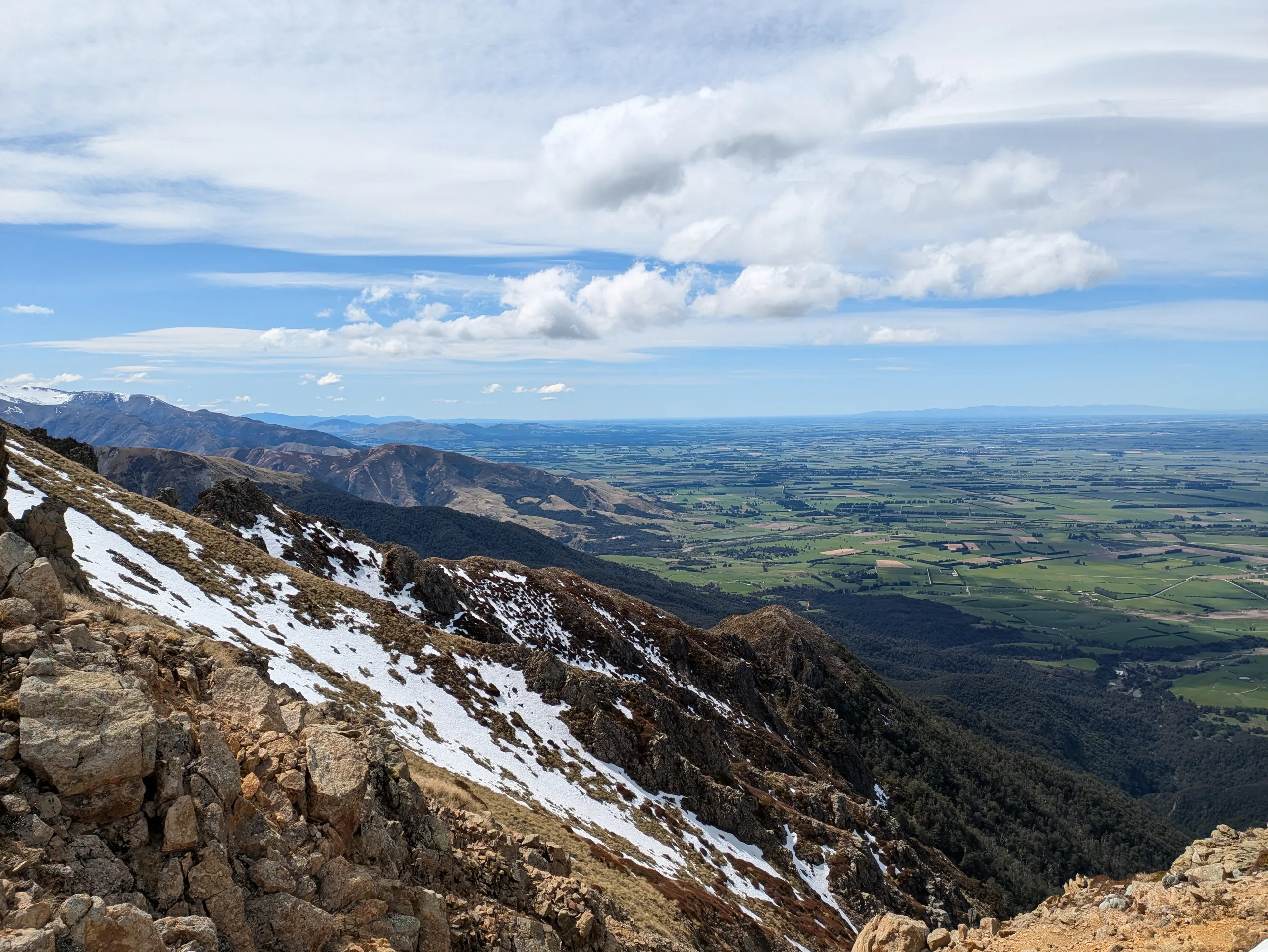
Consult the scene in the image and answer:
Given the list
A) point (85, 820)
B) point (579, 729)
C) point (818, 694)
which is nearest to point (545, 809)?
point (579, 729)

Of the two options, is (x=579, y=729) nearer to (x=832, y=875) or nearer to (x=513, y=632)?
(x=832, y=875)

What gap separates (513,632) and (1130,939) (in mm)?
68136

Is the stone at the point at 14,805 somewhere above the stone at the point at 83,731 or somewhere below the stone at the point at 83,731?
below

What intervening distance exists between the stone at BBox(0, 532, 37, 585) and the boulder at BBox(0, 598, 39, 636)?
778 mm

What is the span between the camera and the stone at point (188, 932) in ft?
31.9

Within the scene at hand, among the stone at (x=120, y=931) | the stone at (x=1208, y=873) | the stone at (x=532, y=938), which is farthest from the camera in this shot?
the stone at (x=1208, y=873)

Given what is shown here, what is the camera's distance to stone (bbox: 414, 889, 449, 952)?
46.4 feet

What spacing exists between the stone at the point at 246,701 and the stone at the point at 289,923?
3.65 meters

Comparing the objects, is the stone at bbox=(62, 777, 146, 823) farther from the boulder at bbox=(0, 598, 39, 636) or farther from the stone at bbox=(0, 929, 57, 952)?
the boulder at bbox=(0, 598, 39, 636)

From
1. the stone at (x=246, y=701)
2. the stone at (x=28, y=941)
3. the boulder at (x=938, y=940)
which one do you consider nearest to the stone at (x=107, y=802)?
the stone at (x=28, y=941)

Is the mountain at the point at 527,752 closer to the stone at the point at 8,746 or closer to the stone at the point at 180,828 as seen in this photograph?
the stone at the point at 180,828

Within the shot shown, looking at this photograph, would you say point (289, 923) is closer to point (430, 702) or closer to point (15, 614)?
point (15, 614)

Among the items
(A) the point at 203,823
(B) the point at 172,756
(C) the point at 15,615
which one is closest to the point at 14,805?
(B) the point at 172,756

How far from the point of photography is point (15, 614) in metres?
11.9
